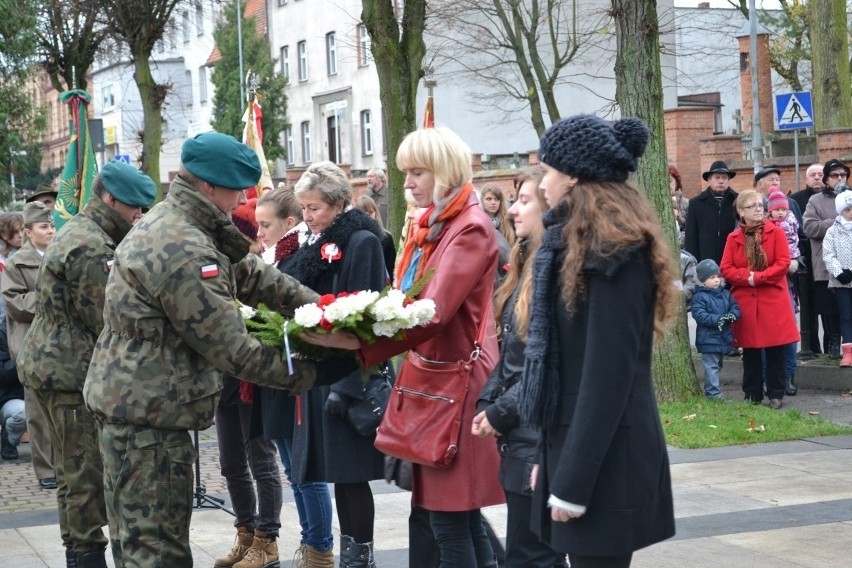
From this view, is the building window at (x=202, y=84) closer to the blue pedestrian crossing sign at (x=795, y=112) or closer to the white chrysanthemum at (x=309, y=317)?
the blue pedestrian crossing sign at (x=795, y=112)

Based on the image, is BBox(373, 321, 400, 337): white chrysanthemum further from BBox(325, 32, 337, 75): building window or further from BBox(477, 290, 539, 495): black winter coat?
BBox(325, 32, 337, 75): building window

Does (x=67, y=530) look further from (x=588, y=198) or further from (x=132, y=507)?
(x=588, y=198)

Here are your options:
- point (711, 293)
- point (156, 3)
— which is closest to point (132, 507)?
point (711, 293)

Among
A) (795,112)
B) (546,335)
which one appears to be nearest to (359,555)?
(546,335)

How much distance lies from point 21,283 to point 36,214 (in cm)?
62

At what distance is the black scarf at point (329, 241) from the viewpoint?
5906mm

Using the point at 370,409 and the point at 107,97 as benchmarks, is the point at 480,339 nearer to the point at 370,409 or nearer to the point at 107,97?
the point at 370,409

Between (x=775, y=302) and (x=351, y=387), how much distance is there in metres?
6.71

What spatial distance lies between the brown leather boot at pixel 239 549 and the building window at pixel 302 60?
53.4m

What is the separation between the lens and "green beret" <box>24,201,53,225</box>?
9.49 m

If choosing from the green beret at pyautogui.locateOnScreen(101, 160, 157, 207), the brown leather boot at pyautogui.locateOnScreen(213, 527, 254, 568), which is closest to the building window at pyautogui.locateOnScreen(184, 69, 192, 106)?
the brown leather boot at pyautogui.locateOnScreen(213, 527, 254, 568)

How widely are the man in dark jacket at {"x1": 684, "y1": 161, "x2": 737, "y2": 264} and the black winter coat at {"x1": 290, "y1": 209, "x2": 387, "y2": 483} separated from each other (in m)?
7.80

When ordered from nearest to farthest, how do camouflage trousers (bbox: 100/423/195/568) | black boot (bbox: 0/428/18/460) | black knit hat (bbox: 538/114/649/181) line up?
black knit hat (bbox: 538/114/649/181), camouflage trousers (bbox: 100/423/195/568), black boot (bbox: 0/428/18/460)

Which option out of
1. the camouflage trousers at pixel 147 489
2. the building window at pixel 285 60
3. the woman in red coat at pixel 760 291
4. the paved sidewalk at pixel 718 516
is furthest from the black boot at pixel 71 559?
the building window at pixel 285 60
